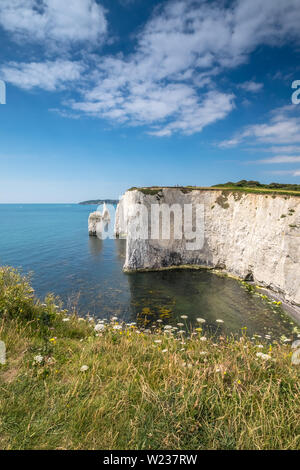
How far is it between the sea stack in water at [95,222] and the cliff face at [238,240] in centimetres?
2474

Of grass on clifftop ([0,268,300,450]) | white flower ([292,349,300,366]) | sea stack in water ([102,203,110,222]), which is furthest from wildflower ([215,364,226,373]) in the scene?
sea stack in water ([102,203,110,222])

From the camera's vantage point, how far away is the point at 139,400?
3.45 metres

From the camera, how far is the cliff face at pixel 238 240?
20.2 m

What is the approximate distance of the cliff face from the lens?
20.2 meters

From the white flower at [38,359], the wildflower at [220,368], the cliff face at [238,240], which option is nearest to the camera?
the wildflower at [220,368]

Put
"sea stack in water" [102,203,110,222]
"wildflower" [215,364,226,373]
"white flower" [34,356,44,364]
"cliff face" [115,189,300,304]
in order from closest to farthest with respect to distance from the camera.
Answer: "wildflower" [215,364,226,373] → "white flower" [34,356,44,364] → "cliff face" [115,189,300,304] → "sea stack in water" [102,203,110,222]

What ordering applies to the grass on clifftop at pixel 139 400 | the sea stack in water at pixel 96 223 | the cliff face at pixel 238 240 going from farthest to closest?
the sea stack in water at pixel 96 223 < the cliff face at pixel 238 240 < the grass on clifftop at pixel 139 400

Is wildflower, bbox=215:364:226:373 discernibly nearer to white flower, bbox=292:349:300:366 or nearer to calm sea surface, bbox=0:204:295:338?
white flower, bbox=292:349:300:366

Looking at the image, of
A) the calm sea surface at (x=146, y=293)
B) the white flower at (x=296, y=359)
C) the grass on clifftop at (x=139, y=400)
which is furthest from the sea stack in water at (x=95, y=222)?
the white flower at (x=296, y=359)

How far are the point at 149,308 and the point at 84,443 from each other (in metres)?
16.2

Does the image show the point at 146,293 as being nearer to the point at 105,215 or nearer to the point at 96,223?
the point at 96,223

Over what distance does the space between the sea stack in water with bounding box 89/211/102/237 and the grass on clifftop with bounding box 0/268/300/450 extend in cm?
5093

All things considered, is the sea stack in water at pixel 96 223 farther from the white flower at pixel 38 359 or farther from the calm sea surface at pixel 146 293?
the white flower at pixel 38 359
